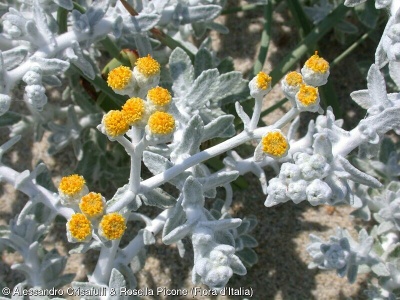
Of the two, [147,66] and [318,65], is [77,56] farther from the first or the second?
[318,65]

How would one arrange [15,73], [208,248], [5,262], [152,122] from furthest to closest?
[5,262], [15,73], [208,248], [152,122]

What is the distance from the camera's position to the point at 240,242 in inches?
89.0

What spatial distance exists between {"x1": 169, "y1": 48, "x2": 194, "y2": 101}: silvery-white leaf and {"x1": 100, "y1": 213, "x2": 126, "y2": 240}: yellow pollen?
672 mm

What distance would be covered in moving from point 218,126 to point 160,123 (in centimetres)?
40

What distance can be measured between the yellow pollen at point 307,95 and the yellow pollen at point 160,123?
0.39m

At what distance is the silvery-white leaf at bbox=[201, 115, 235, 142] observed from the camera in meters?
2.00

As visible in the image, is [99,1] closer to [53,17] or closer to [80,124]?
[53,17]

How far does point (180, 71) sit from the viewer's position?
222 centimetres

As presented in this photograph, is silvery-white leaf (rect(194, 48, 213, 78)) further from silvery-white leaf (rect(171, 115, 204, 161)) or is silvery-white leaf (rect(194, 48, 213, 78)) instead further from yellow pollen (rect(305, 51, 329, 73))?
yellow pollen (rect(305, 51, 329, 73))

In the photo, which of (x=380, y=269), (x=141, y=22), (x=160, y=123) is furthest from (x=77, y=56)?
(x=380, y=269)

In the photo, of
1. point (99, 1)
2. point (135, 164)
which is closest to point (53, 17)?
point (99, 1)

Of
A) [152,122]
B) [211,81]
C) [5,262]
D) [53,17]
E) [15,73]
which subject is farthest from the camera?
[5,262]

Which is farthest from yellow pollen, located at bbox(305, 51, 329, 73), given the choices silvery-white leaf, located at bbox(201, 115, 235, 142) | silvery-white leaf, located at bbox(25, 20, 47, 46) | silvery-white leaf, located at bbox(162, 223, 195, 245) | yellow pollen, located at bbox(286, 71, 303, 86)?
silvery-white leaf, located at bbox(25, 20, 47, 46)

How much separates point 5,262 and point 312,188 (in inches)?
55.0
